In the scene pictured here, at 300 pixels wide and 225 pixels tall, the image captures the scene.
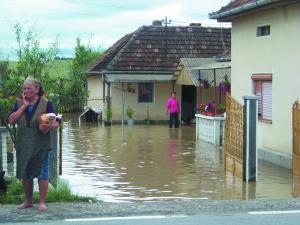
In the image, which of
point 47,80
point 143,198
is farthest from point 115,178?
point 47,80

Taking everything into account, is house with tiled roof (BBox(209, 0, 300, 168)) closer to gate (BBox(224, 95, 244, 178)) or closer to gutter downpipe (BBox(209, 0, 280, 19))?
gutter downpipe (BBox(209, 0, 280, 19))

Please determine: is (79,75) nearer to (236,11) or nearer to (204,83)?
(204,83)

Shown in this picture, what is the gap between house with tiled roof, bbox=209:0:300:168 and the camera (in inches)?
595

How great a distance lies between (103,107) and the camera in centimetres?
3266

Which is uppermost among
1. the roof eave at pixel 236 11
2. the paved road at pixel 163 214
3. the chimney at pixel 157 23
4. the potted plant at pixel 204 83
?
the chimney at pixel 157 23

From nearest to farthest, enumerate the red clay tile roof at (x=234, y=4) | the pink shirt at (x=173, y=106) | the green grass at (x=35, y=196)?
the green grass at (x=35, y=196) < the red clay tile roof at (x=234, y=4) < the pink shirt at (x=173, y=106)

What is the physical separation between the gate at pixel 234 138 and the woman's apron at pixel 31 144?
19.9 ft

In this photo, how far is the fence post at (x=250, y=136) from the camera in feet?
42.1

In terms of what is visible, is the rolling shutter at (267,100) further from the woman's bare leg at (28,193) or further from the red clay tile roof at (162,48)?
the red clay tile roof at (162,48)

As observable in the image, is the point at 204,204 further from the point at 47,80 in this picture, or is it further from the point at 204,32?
the point at 204,32

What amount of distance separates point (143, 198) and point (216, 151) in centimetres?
816

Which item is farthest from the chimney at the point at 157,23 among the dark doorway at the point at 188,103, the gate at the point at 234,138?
the gate at the point at 234,138

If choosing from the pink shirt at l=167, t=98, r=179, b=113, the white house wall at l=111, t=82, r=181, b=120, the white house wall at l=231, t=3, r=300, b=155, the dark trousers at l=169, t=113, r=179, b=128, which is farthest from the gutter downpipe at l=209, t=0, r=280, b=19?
the white house wall at l=111, t=82, r=181, b=120

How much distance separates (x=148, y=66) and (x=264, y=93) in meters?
15.5
